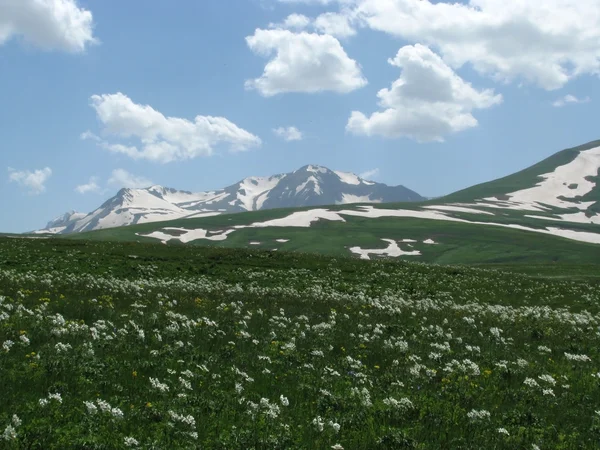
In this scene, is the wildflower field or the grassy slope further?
the grassy slope

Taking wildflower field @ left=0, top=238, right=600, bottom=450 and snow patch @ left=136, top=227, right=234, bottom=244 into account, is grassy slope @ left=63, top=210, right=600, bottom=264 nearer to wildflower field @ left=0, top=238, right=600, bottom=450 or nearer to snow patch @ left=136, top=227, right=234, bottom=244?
snow patch @ left=136, top=227, right=234, bottom=244

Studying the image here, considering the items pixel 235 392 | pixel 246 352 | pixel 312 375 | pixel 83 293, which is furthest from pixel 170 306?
pixel 235 392

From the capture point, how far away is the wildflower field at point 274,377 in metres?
7.63

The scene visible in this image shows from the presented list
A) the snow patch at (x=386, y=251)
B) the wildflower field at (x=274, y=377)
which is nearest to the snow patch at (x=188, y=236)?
the snow patch at (x=386, y=251)

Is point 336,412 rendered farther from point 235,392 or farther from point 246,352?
point 246,352

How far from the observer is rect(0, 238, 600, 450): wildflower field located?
7.63 metres

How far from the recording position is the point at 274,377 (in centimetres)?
1103

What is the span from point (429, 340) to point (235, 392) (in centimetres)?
894

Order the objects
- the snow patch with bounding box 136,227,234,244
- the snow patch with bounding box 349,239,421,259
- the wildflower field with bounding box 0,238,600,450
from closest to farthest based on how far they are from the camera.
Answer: the wildflower field with bounding box 0,238,600,450 < the snow patch with bounding box 349,239,421,259 < the snow patch with bounding box 136,227,234,244

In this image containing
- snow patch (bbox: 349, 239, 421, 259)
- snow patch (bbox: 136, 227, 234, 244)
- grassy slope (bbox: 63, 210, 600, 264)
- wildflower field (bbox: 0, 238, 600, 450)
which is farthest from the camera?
snow patch (bbox: 136, 227, 234, 244)

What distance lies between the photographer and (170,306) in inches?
721

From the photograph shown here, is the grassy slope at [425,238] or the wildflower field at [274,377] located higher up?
the wildflower field at [274,377]

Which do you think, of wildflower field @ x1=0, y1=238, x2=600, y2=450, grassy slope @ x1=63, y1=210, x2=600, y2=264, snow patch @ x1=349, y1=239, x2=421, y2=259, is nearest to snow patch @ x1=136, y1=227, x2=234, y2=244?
grassy slope @ x1=63, y1=210, x2=600, y2=264

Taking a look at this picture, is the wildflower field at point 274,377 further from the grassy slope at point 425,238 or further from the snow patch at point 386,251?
the snow patch at point 386,251
